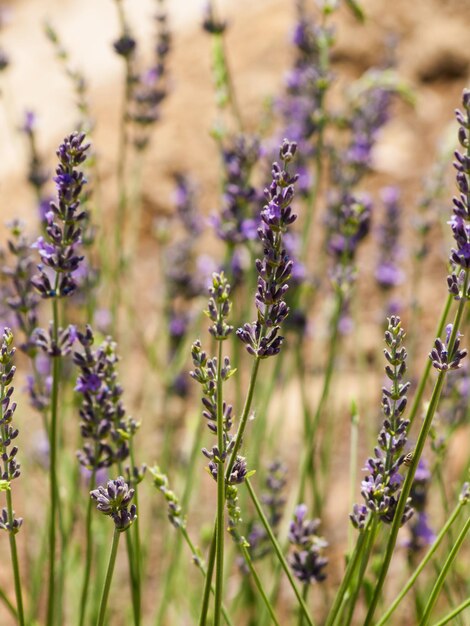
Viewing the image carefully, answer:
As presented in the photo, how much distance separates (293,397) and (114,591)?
1087 mm

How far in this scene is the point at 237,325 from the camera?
2633 millimetres

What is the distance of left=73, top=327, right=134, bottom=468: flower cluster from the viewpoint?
135 cm

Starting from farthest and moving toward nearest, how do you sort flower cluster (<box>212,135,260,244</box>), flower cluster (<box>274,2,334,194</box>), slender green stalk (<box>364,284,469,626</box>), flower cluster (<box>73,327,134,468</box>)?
flower cluster (<box>274,2,334,194</box>)
flower cluster (<box>212,135,260,244</box>)
flower cluster (<box>73,327,134,468</box>)
slender green stalk (<box>364,284,469,626</box>)

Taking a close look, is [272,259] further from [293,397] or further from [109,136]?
[109,136]

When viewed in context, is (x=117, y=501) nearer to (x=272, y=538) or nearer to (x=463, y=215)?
(x=272, y=538)

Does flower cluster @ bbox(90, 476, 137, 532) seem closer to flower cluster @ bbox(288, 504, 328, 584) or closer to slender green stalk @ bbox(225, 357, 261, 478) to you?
slender green stalk @ bbox(225, 357, 261, 478)

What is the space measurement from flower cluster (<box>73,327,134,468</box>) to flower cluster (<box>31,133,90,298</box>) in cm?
9

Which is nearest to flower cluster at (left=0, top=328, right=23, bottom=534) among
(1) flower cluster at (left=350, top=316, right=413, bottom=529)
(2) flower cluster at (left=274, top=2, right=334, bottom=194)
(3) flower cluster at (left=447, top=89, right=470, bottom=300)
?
(1) flower cluster at (left=350, top=316, right=413, bottom=529)

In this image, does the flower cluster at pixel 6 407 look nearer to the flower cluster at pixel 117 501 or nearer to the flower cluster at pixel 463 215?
the flower cluster at pixel 117 501

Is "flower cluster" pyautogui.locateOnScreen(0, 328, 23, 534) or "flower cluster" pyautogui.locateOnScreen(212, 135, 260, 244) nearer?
"flower cluster" pyautogui.locateOnScreen(0, 328, 23, 534)

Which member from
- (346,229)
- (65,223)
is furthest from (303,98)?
(65,223)

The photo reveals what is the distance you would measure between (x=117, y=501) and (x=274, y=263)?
0.35 meters

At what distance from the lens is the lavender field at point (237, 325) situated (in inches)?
47.6

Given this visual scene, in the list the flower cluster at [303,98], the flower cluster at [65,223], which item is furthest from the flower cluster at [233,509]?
the flower cluster at [303,98]
